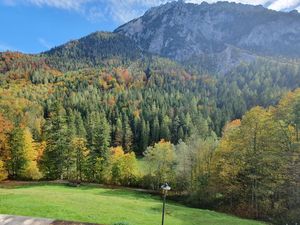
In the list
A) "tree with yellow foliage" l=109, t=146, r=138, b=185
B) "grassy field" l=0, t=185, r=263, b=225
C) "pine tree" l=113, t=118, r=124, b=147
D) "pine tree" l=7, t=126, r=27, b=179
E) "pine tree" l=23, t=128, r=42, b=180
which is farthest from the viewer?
"pine tree" l=113, t=118, r=124, b=147

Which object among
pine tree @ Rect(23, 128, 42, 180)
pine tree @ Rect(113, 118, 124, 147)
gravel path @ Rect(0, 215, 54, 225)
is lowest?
gravel path @ Rect(0, 215, 54, 225)

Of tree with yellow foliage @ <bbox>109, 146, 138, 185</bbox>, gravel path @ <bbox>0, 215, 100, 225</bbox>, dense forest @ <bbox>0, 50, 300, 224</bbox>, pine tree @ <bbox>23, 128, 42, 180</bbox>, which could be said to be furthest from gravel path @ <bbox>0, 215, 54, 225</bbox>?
tree with yellow foliage @ <bbox>109, 146, 138, 185</bbox>

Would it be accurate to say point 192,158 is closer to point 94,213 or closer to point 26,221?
point 94,213

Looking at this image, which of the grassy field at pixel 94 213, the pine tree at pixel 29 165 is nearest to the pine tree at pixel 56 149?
the pine tree at pixel 29 165

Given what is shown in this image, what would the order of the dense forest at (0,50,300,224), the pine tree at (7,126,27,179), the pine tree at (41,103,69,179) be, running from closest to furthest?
the dense forest at (0,50,300,224) → the pine tree at (7,126,27,179) → the pine tree at (41,103,69,179)

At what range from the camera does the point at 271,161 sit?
46.4 metres

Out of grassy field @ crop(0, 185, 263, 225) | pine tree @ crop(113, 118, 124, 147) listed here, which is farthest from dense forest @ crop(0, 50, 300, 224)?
grassy field @ crop(0, 185, 263, 225)

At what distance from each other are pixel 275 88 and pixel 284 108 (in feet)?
533

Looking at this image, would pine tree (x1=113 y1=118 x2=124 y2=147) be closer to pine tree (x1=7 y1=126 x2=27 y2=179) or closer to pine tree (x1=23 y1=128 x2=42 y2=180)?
pine tree (x1=23 y1=128 x2=42 y2=180)

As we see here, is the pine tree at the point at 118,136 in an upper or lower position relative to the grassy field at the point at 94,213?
upper

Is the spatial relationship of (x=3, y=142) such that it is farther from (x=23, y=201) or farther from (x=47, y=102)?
(x=47, y=102)

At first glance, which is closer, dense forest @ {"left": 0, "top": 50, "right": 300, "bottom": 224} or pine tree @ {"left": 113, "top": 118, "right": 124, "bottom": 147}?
dense forest @ {"left": 0, "top": 50, "right": 300, "bottom": 224}

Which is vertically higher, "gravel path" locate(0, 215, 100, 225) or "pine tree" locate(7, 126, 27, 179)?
"pine tree" locate(7, 126, 27, 179)

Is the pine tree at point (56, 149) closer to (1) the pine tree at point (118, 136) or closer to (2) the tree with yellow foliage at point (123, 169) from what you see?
(2) the tree with yellow foliage at point (123, 169)
